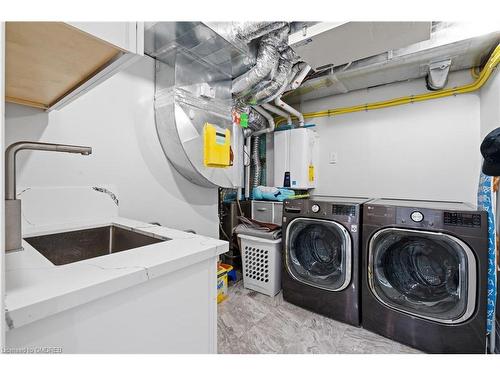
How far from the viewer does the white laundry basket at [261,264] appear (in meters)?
2.25

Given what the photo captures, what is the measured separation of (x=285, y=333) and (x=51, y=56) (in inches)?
78.1

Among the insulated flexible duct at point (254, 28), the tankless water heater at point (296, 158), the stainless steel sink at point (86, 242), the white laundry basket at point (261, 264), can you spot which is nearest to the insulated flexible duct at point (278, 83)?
the insulated flexible duct at point (254, 28)

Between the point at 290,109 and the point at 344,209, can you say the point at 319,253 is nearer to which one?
the point at 344,209

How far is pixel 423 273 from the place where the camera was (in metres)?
1.67

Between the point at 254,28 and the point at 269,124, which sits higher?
the point at 254,28

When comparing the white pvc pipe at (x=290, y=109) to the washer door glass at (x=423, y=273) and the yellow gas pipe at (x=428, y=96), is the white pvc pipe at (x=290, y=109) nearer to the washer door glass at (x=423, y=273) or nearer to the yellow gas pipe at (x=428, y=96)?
the yellow gas pipe at (x=428, y=96)

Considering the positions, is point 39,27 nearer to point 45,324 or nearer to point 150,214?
point 45,324

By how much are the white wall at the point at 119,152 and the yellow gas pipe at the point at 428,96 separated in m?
1.97

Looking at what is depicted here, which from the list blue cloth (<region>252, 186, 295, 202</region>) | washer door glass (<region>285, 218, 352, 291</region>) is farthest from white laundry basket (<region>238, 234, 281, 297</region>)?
blue cloth (<region>252, 186, 295, 202</region>)

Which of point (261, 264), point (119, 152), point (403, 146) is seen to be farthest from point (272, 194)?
point (119, 152)

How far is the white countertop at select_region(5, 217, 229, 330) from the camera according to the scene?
458 mm

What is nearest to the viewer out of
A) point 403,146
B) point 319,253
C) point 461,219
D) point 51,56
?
point 51,56

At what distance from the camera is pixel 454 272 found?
59.7 inches
